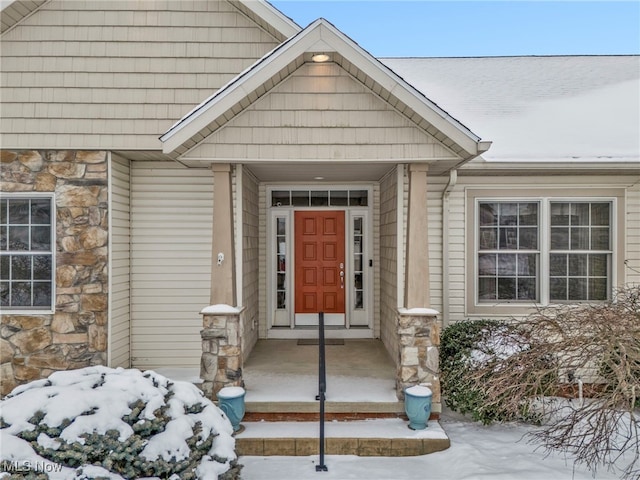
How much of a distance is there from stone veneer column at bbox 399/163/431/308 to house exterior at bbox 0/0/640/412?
0.07ft

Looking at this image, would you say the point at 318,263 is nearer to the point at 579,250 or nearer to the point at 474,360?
the point at 474,360

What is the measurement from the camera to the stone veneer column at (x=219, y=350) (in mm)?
4746

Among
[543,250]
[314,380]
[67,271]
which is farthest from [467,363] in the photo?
[67,271]

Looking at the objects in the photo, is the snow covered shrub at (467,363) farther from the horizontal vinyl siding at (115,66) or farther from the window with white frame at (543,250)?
the horizontal vinyl siding at (115,66)

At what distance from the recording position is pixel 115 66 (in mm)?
5863

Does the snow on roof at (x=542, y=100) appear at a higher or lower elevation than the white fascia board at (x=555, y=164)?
higher

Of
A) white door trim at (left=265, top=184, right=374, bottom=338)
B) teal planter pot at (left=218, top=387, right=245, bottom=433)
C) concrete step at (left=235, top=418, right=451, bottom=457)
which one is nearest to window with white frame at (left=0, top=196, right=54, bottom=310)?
teal planter pot at (left=218, top=387, right=245, bottom=433)

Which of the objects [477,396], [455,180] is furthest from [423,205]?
[477,396]

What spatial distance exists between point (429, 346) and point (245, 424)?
218 centimetres

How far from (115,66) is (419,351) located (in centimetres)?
541

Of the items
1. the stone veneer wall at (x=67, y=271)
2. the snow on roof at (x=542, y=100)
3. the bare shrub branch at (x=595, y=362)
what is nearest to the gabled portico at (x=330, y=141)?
the bare shrub branch at (x=595, y=362)

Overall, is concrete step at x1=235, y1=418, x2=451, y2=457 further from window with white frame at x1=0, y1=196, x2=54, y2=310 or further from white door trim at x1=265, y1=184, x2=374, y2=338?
window with white frame at x1=0, y1=196, x2=54, y2=310

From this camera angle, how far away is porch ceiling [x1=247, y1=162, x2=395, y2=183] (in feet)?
17.9

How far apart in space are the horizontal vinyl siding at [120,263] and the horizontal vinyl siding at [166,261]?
0.10 m
